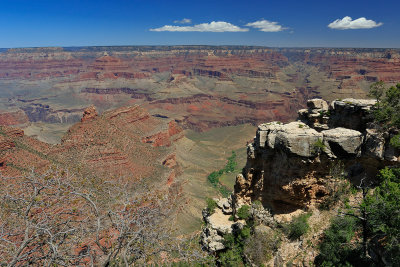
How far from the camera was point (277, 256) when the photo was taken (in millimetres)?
20688

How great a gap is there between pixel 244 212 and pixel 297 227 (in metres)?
6.55

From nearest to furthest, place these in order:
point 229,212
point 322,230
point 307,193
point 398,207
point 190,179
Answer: point 398,207, point 322,230, point 307,193, point 229,212, point 190,179

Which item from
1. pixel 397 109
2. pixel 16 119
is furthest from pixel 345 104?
pixel 16 119

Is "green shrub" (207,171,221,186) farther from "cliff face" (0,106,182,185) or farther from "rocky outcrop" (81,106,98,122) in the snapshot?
"rocky outcrop" (81,106,98,122)

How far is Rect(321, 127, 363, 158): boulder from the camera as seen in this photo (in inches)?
826

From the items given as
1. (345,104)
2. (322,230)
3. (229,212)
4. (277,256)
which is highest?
(345,104)

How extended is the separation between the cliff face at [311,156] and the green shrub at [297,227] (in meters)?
1.97

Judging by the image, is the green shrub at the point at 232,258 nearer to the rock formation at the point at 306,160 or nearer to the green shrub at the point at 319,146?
the rock formation at the point at 306,160

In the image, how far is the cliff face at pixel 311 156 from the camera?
21.0 m

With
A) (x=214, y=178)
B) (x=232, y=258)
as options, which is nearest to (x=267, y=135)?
(x=232, y=258)

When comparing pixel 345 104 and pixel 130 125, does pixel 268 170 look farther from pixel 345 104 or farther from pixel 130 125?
pixel 130 125

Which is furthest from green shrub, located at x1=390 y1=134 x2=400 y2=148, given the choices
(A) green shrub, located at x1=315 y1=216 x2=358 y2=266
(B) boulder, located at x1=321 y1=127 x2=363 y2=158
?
(A) green shrub, located at x1=315 y1=216 x2=358 y2=266

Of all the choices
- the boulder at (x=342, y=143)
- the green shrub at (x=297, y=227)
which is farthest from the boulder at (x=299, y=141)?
the green shrub at (x=297, y=227)

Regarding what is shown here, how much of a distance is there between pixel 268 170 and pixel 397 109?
1220 cm
